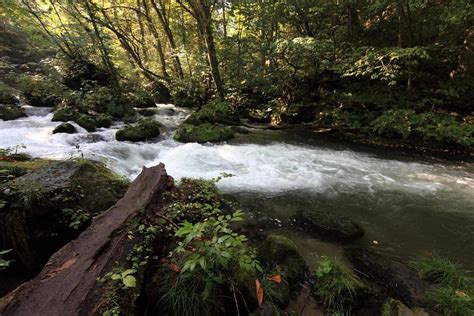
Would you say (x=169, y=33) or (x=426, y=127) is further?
(x=169, y=33)

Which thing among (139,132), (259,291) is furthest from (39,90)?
(259,291)

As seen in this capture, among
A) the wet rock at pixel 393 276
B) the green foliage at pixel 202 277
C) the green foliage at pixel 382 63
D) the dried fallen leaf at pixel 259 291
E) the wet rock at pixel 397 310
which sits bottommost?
the wet rock at pixel 393 276

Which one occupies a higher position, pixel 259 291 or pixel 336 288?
pixel 259 291

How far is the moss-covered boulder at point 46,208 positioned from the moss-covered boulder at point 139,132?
6.12m

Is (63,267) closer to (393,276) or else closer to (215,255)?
(215,255)

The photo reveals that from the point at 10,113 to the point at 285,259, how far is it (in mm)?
12966

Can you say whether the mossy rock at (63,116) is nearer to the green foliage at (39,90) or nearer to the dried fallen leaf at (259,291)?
the green foliage at (39,90)

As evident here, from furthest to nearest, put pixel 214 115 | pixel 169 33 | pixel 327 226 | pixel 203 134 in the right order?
pixel 169 33
pixel 214 115
pixel 203 134
pixel 327 226

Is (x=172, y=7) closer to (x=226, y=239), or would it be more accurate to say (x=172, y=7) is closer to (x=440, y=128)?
(x=440, y=128)

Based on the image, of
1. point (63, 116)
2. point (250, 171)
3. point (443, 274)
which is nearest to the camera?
point (443, 274)

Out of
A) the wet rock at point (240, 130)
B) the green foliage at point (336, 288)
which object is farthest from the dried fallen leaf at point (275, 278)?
→ the wet rock at point (240, 130)

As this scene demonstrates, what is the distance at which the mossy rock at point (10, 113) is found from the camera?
11.4 m

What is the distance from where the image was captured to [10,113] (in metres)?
11.7

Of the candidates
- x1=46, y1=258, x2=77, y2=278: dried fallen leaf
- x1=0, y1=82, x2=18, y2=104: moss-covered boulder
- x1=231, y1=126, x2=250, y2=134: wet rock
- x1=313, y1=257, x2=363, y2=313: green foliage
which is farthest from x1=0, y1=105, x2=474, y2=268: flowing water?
x1=46, y1=258, x2=77, y2=278: dried fallen leaf
